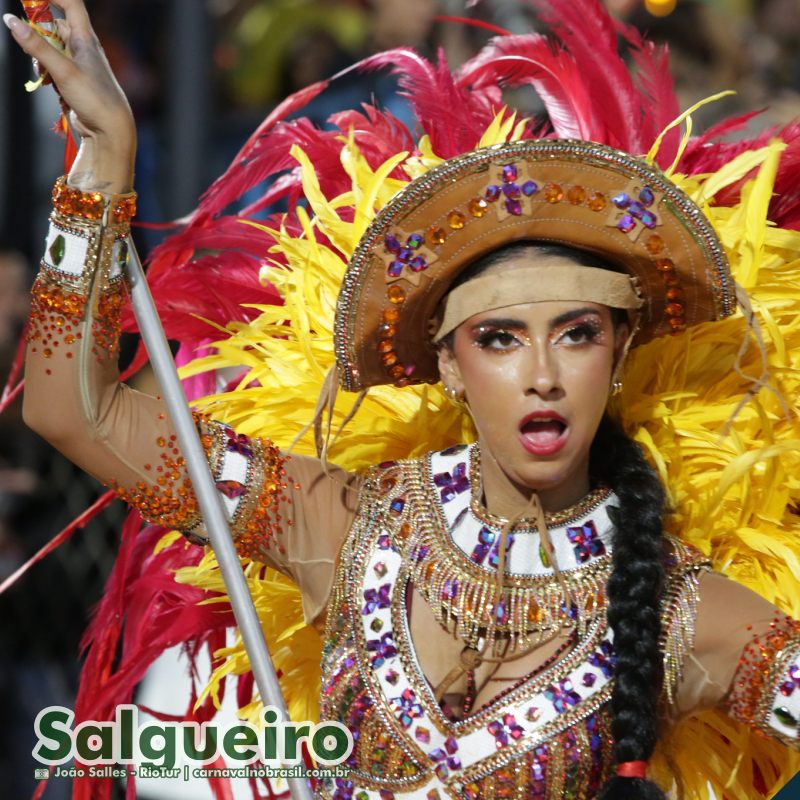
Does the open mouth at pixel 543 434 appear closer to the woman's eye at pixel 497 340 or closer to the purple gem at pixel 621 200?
the woman's eye at pixel 497 340

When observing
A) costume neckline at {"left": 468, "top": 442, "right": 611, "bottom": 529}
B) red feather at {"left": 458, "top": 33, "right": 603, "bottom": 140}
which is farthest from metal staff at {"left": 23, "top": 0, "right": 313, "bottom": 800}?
red feather at {"left": 458, "top": 33, "right": 603, "bottom": 140}

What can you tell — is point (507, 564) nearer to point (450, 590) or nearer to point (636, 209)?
point (450, 590)

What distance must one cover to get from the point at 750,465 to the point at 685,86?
248cm

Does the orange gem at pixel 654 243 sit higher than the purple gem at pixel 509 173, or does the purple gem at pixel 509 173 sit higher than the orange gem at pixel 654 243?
the purple gem at pixel 509 173

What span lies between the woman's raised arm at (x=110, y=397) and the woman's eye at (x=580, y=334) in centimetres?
46

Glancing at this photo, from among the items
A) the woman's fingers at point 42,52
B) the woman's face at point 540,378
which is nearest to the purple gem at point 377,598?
the woman's face at point 540,378

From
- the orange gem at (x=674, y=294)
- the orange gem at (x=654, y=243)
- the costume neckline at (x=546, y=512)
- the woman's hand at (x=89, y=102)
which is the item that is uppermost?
the woman's hand at (x=89, y=102)

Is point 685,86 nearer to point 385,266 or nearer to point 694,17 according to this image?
point 694,17

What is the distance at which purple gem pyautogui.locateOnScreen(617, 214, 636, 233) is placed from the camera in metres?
1.93

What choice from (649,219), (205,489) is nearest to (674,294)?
(649,219)

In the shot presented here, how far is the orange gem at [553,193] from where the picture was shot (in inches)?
75.2

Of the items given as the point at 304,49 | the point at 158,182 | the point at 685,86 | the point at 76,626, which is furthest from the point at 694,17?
the point at 76,626

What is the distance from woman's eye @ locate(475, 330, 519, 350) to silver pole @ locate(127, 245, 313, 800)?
1.37ft

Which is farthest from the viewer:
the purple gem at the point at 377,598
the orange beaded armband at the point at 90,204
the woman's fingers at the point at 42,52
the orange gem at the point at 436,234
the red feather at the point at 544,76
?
the red feather at the point at 544,76
